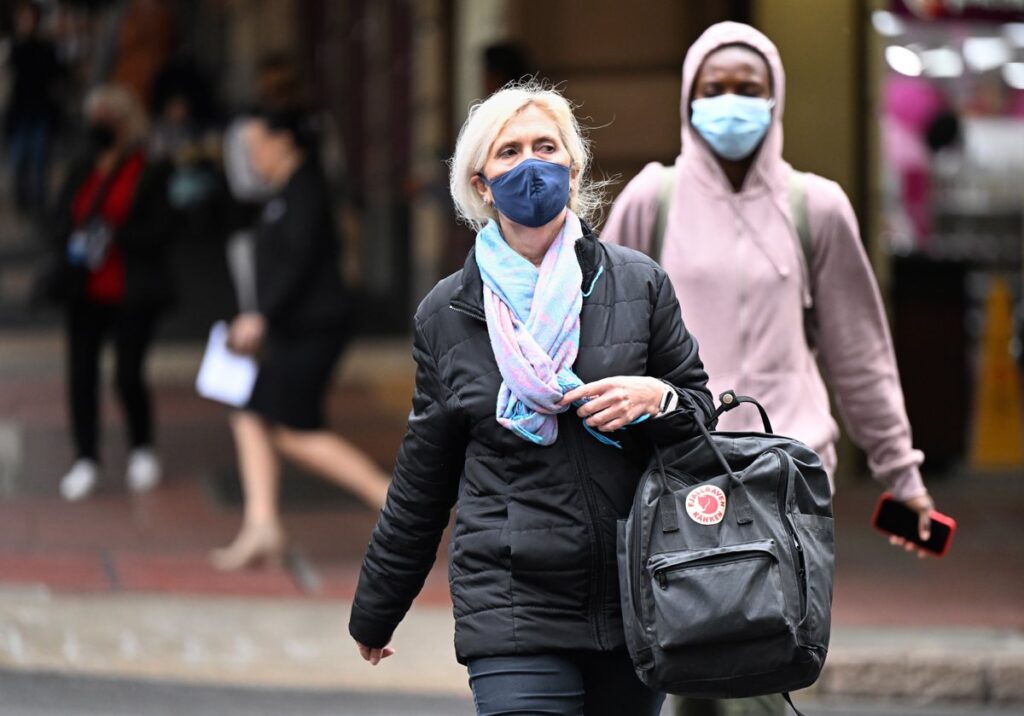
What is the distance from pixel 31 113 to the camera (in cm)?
1941

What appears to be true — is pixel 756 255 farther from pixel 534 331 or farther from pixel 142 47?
pixel 142 47

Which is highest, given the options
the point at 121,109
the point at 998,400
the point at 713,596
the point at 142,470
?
the point at 713,596

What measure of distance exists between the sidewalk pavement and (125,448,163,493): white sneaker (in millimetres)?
112

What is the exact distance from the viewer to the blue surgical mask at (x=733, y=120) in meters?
4.58

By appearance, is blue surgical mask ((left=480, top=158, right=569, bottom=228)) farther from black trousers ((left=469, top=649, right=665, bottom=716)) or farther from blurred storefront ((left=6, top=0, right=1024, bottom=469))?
blurred storefront ((left=6, top=0, right=1024, bottom=469))

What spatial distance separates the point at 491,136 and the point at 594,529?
0.75m

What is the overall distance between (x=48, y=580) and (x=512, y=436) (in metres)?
5.05

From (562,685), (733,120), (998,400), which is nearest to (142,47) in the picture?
(998,400)

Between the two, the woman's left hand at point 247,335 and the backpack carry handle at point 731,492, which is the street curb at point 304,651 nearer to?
the woman's left hand at point 247,335

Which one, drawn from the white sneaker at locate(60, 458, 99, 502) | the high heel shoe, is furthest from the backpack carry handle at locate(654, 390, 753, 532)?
the white sneaker at locate(60, 458, 99, 502)

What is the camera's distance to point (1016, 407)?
11680mm

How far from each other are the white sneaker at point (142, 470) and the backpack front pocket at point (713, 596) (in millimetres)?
7214

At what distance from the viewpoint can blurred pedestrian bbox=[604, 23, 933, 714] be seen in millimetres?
4609

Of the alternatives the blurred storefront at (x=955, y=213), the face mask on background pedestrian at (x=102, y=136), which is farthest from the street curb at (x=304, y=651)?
the blurred storefront at (x=955, y=213)
